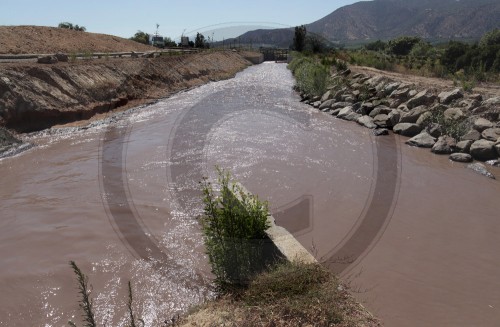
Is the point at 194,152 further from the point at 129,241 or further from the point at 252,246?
the point at 252,246

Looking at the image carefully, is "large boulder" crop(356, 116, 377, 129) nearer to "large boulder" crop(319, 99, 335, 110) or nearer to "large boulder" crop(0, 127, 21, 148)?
"large boulder" crop(319, 99, 335, 110)

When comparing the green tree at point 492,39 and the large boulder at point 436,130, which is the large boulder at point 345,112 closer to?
the large boulder at point 436,130

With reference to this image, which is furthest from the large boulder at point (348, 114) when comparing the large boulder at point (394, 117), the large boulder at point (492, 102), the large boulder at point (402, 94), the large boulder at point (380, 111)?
the large boulder at point (492, 102)

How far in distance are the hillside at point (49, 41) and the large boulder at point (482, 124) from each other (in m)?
28.0

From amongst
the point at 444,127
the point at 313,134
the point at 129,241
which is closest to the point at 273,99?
the point at 313,134

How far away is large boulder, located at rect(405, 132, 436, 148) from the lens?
13430 mm

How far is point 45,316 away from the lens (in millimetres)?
4980

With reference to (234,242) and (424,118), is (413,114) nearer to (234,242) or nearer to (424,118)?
(424,118)

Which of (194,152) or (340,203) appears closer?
(340,203)

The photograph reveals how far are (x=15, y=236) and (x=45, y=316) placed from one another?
9.25 feet

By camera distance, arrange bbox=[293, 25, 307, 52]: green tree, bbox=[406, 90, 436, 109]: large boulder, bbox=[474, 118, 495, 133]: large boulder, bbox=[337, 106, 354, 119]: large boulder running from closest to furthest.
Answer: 1. bbox=[474, 118, 495, 133]: large boulder
2. bbox=[406, 90, 436, 109]: large boulder
3. bbox=[337, 106, 354, 119]: large boulder
4. bbox=[293, 25, 307, 52]: green tree

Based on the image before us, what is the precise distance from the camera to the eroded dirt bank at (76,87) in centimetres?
1530

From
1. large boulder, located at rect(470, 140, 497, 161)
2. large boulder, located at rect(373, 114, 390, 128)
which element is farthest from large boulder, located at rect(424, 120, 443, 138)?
large boulder, located at rect(373, 114, 390, 128)

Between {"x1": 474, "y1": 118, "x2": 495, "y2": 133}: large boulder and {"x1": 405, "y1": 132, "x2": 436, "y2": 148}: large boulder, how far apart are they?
145 cm
